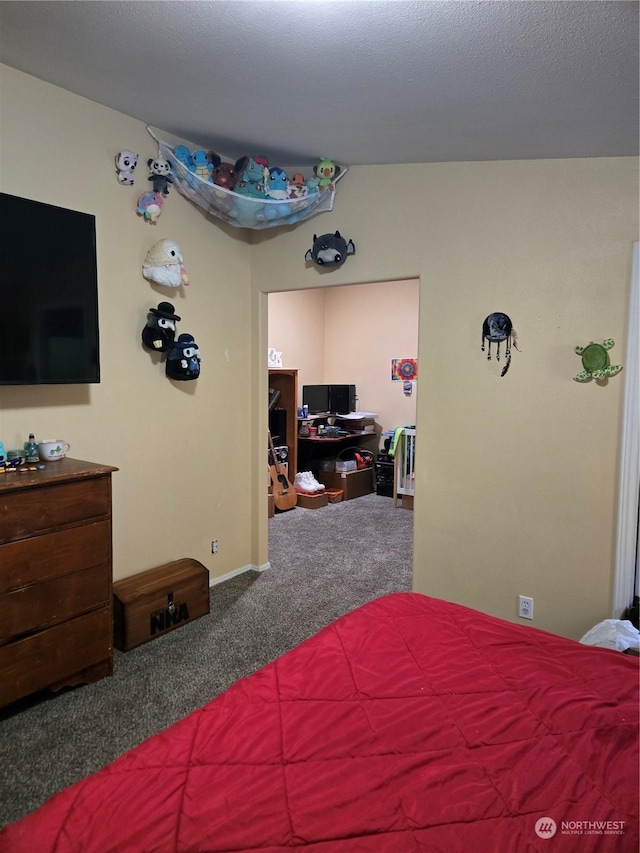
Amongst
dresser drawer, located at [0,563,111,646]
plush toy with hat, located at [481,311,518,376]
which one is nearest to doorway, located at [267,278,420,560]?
plush toy with hat, located at [481,311,518,376]

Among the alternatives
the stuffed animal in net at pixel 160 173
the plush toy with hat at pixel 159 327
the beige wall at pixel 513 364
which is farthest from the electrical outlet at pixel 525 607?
the stuffed animal in net at pixel 160 173

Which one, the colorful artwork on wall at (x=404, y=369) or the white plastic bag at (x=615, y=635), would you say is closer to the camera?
the white plastic bag at (x=615, y=635)

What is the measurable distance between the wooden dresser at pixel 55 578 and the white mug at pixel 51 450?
43mm

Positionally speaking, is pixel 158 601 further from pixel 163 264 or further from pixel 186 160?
pixel 186 160

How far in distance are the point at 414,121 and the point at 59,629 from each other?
2.72m

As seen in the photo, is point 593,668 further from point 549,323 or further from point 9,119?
point 9,119

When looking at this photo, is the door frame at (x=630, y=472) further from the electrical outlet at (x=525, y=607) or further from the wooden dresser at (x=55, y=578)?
the wooden dresser at (x=55, y=578)

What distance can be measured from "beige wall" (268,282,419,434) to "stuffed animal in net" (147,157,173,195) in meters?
3.20

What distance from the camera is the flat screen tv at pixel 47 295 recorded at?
220 centimetres

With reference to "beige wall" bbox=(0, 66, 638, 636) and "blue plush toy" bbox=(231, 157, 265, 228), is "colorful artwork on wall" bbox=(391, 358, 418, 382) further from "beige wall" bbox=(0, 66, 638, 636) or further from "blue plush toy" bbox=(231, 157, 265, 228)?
"blue plush toy" bbox=(231, 157, 265, 228)

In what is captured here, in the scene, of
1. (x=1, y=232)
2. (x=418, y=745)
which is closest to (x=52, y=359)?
(x=1, y=232)

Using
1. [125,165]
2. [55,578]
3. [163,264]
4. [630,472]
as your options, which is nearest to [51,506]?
[55,578]

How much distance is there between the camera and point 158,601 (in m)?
2.80

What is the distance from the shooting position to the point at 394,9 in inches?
60.5
